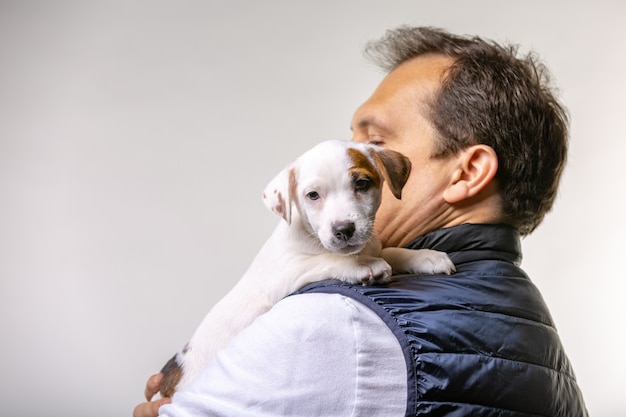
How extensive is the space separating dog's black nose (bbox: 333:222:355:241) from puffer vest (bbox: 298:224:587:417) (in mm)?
107

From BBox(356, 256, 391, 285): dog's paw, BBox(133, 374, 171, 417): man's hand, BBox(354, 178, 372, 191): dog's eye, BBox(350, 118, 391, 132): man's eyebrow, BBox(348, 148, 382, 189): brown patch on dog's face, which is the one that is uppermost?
BBox(350, 118, 391, 132): man's eyebrow

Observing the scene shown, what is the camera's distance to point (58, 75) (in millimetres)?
4133

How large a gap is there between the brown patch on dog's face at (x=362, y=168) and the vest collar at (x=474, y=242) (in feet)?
0.92

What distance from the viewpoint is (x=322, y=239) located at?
5.67 feet

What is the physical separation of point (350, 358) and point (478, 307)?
1.17 feet

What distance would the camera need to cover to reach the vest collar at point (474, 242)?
1.94m

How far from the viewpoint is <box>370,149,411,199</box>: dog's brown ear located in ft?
5.88

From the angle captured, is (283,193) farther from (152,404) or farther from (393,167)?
(152,404)

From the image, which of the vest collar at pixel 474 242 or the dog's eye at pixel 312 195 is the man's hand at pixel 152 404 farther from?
the vest collar at pixel 474 242

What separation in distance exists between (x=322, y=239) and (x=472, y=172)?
0.54 meters

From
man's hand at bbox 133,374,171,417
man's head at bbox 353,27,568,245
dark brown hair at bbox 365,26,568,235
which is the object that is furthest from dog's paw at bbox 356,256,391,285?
man's hand at bbox 133,374,171,417

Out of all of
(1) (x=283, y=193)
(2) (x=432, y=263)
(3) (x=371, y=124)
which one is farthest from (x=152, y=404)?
(3) (x=371, y=124)

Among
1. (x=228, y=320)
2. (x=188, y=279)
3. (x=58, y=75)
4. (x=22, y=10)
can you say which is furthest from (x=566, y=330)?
(x=22, y=10)

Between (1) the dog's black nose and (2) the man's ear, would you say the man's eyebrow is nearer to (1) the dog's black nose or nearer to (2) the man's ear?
(2) the man's ear
